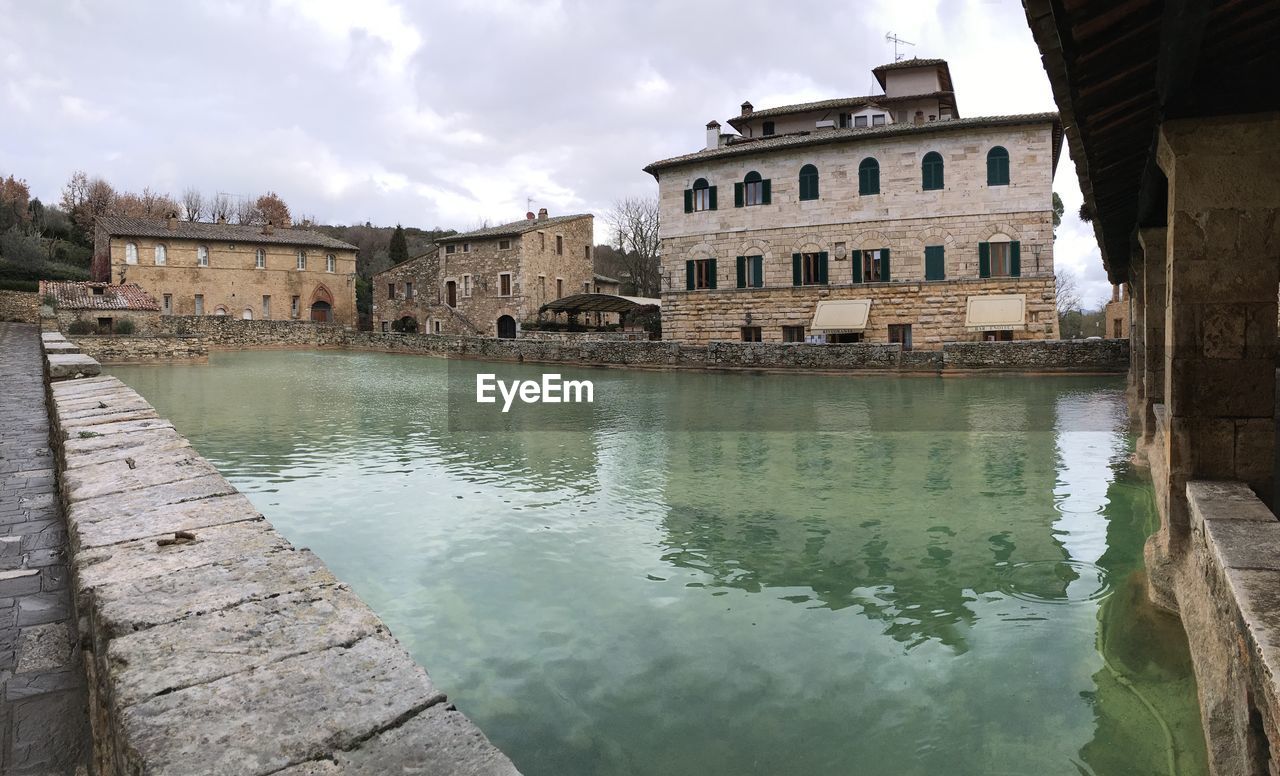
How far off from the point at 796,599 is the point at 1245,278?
3187 millimetres

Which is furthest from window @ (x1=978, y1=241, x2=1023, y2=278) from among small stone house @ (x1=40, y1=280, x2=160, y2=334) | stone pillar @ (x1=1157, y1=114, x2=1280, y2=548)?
small stone house @ (x1=40, y1=280, x2=160, y2=334)

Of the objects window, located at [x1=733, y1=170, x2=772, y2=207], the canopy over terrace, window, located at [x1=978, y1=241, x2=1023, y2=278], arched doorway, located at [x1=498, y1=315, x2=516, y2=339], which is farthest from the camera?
arched doorway, located at [x1=498, y1=315, x2=516, y2=339]

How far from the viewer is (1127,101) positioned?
4871mm

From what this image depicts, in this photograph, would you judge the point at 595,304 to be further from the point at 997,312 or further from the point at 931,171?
the point at 997,312

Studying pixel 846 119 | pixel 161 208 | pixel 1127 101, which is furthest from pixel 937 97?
pixel 161 208

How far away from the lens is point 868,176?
29609 mm

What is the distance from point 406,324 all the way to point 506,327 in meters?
8.11

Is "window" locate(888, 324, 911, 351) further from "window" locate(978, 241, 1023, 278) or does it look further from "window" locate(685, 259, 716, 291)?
"window" locate(685, 259, 716, 291)

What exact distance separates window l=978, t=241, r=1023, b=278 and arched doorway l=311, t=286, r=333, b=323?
130 feet

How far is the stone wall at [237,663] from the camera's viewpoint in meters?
1.57

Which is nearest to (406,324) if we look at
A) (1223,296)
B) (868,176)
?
(868,176)

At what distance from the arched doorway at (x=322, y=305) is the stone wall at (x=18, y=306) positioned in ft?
51.5

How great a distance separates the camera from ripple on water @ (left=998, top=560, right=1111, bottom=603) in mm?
5457

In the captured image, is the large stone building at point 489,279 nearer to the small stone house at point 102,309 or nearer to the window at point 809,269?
the small stone house at point 102,309
